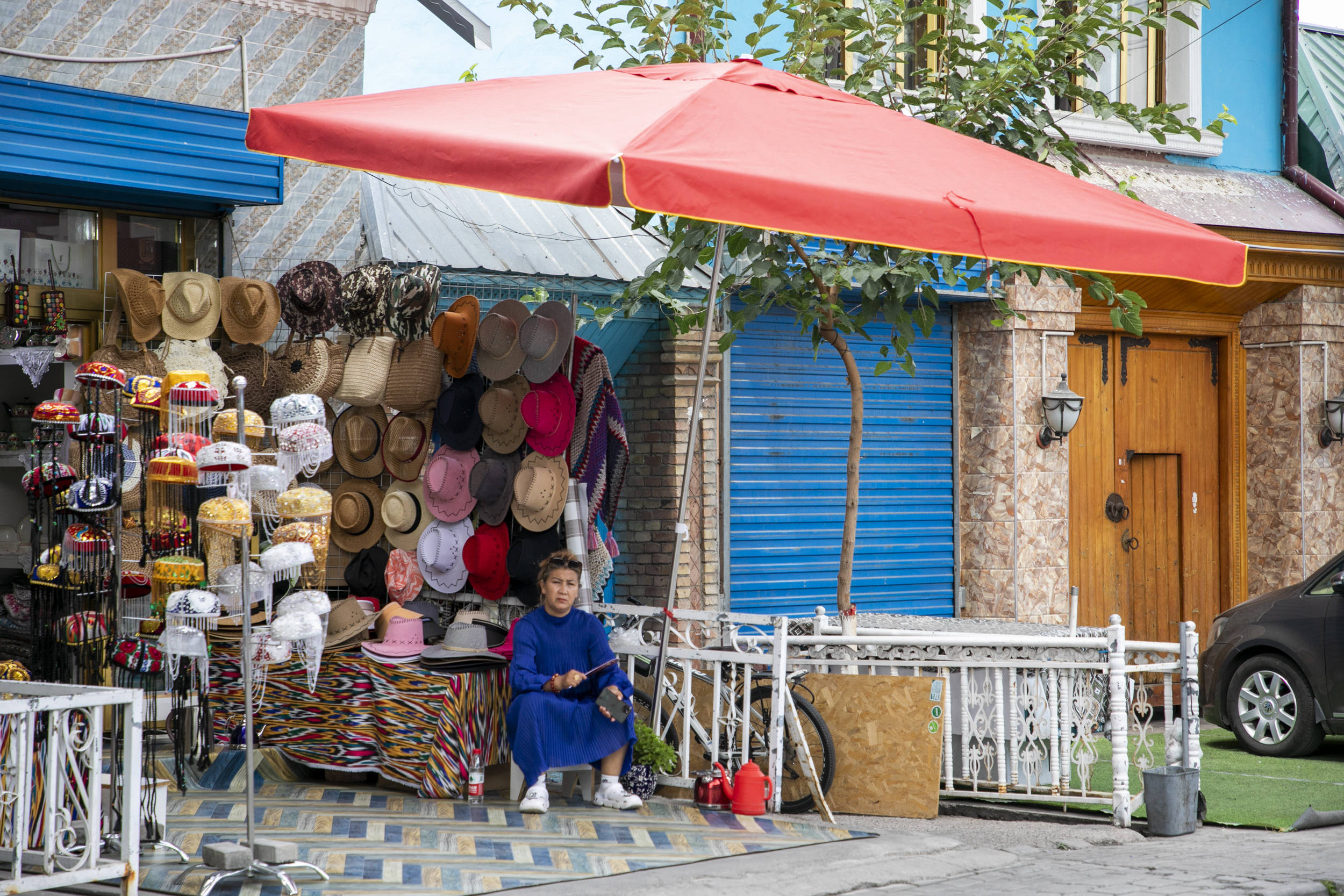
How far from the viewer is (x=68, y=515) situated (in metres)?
6.28

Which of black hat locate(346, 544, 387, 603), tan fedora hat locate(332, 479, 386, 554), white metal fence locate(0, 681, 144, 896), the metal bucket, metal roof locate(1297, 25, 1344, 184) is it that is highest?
metal roof locate(1297, 25, 1344, 184)

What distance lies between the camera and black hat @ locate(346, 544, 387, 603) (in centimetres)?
799

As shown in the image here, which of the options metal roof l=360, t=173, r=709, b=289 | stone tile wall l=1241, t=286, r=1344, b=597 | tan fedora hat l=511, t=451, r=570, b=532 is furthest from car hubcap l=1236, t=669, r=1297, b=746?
tan fedora hat l=511, t=451, r=570, b=532

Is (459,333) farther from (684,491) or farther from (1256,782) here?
(1256,782)

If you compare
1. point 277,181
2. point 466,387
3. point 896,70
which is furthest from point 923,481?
point 277,181

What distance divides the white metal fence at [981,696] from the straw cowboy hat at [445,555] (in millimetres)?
991

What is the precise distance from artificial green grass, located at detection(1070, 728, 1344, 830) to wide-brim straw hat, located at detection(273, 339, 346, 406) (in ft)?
15.1

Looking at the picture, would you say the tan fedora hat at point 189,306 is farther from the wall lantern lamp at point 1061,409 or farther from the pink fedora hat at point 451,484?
the wall lantern lamp at point 1061,409

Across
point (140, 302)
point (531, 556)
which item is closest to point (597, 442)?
point (531, 556)

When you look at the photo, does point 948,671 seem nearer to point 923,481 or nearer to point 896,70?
point 923,481

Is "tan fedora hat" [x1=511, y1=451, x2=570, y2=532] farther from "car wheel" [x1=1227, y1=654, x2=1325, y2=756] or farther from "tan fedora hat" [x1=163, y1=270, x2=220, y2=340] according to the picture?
"car wheel" [x1=1227, y1=654, x2=1325, y2=756]

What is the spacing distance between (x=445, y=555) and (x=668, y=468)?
3.04 m

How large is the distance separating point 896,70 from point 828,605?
14.9 ft

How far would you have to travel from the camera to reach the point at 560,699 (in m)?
6.87
